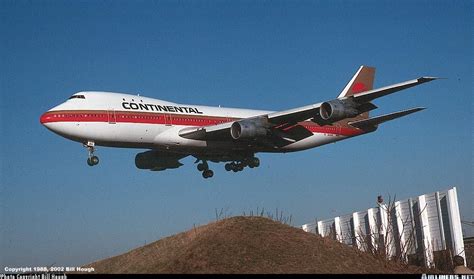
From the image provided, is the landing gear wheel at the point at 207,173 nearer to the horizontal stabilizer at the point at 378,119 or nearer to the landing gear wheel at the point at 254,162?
the landing gear wheel at the point at 254,162

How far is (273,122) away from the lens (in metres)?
44.2

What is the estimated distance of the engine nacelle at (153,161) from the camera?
156 ft

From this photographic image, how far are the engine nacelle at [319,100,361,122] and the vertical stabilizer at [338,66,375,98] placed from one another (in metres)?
16.8

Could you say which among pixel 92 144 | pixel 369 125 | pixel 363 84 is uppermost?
pixel 363 84

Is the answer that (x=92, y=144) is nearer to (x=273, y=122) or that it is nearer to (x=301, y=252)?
(x=273, y=122)

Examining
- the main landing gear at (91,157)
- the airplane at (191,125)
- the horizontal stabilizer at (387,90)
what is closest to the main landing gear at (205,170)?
the airplane at (191,125)

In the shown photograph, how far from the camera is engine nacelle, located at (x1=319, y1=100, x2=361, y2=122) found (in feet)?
133

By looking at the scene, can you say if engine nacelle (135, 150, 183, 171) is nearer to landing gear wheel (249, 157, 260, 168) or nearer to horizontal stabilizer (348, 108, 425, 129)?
landing gear wheel (249, 157, 260, 168)

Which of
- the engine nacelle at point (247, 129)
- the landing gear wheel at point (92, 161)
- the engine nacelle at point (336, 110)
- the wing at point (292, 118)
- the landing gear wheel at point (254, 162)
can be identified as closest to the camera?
the landing gear wheel at point (92, 161)

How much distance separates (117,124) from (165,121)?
3805mm

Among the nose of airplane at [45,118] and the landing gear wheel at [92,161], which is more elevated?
the nose of airplane at [45,118]

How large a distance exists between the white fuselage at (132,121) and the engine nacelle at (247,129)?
2466 mm

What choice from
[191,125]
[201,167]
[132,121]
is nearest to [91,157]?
[132,121]

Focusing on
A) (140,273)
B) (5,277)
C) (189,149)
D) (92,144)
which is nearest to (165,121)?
(189,149)
